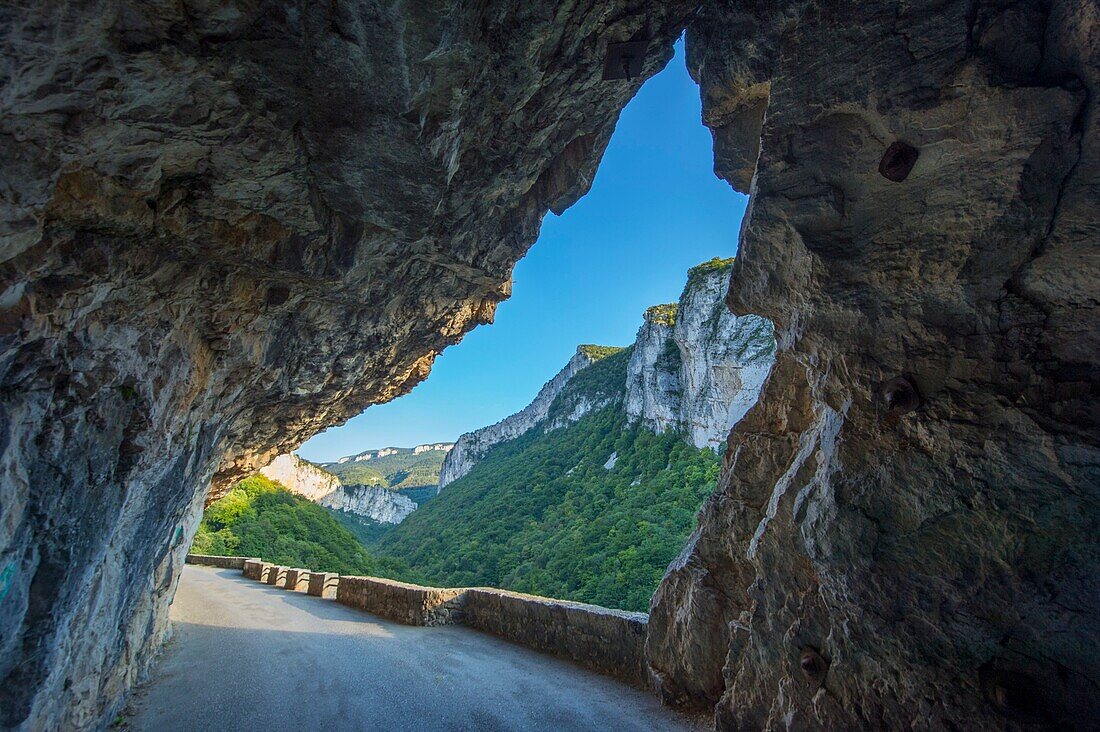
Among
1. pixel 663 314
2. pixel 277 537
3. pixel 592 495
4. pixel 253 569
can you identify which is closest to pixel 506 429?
pixel 663 314

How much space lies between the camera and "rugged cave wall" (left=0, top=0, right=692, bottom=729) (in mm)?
3053

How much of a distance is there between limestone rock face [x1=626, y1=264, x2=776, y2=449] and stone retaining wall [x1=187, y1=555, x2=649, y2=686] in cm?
2877

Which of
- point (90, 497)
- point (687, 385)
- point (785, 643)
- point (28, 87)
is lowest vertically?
point (785, 643)

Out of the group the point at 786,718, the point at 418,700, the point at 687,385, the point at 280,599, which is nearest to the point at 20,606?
the point at 418,700

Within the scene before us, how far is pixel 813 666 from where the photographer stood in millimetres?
4504

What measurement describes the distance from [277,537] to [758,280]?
35810 millimetres

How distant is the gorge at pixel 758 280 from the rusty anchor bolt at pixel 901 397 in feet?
0.07

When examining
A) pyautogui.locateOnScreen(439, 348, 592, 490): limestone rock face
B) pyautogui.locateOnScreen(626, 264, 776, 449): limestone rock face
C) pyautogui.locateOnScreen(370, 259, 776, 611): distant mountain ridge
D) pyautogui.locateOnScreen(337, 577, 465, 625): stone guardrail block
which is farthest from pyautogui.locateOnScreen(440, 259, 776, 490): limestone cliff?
pyautogui.locateOnScreen(337, 577, 465, 625): stone guardrail block

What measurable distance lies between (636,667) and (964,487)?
5263 mm

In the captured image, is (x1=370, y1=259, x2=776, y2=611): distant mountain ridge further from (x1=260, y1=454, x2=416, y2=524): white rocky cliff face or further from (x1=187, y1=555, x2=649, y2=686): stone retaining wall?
(x1=260, y1=454, x2=416, y2=524): white rocky cliff face

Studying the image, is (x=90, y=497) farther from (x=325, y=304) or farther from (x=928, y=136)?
(x=928, y=136)

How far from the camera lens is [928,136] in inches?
170

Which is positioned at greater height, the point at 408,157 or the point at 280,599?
the point at 408,157

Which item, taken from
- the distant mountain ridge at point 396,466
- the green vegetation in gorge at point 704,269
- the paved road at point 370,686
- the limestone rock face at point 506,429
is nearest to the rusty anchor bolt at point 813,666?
the paved road at point 370,686
